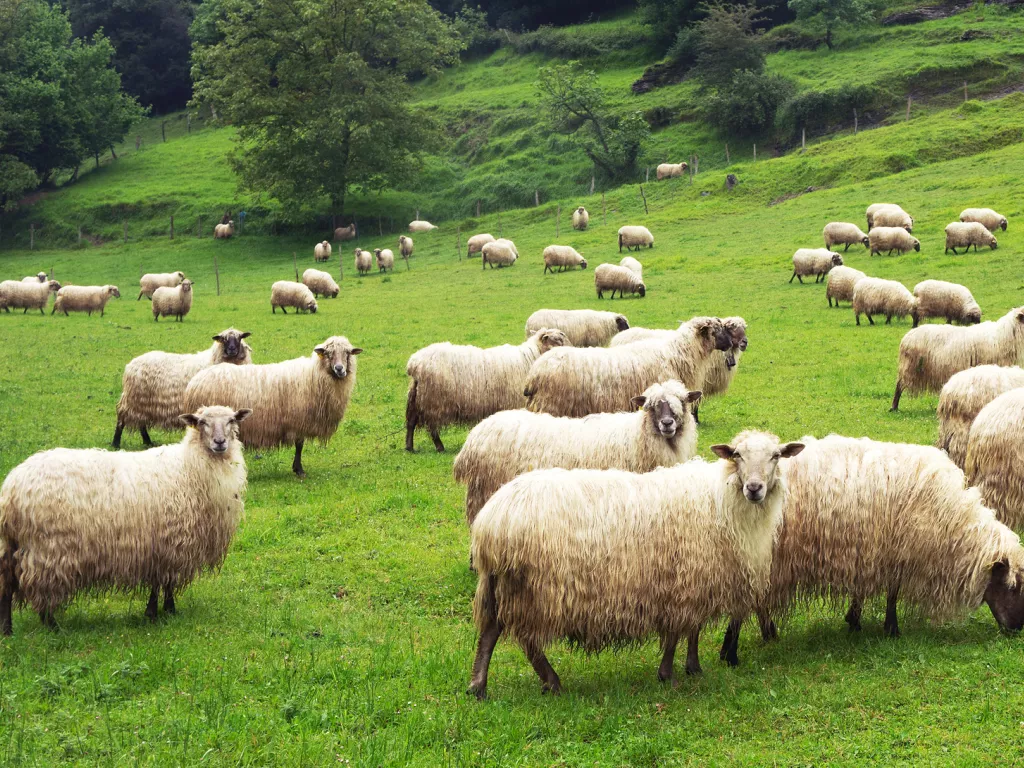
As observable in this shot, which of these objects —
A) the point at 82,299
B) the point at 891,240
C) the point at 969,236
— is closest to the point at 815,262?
the point at 891,240

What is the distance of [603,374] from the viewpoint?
13.3m

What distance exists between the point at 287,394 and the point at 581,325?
7.59 meters

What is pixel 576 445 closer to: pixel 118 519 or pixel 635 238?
pixel 118 519

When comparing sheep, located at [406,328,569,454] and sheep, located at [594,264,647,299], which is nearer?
sheep, located at [406,328,569,454]

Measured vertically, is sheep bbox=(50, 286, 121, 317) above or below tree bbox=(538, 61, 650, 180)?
below

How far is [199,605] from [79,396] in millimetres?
11898

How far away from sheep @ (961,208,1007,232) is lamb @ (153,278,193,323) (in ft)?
80.1

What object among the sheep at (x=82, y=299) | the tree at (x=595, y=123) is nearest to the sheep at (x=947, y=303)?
the sheep at (x=82, y=299)

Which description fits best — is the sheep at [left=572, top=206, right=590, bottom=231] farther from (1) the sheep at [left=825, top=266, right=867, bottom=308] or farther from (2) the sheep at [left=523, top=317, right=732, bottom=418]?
(2) the sheep at [left=523, top=317, right=732, bottom=418]

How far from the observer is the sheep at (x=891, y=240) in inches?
1198

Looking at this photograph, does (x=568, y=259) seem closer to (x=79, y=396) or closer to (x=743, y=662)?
(x=79, y=396)

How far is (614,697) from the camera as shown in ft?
22.5

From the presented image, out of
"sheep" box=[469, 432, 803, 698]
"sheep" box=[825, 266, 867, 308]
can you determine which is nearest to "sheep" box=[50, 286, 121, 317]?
"sheep" box=[825, 266, 867, 308]

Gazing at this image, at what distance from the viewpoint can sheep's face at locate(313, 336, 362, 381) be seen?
14.1 m
